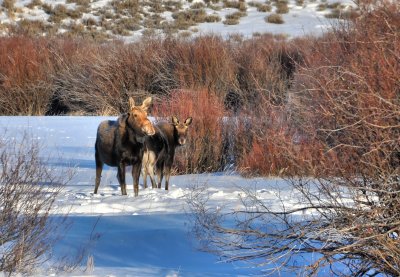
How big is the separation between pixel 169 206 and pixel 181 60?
1093cm

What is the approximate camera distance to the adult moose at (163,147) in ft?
40.0

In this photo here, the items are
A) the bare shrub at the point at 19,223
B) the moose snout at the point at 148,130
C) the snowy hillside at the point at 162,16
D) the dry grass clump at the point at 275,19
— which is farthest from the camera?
the dry grass clump at the point at 275,19

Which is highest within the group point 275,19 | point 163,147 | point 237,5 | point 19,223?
point 19,223

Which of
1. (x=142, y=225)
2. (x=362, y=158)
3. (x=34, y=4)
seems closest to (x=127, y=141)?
(x=142, y=225)

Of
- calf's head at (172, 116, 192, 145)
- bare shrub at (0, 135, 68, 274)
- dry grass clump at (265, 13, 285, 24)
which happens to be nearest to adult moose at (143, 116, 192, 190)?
calf's head at (172, 116, 192, 145)

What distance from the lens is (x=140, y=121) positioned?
10891 mm

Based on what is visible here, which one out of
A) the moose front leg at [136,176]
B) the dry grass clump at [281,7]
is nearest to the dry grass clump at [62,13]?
the dry grass clump at [281,7]

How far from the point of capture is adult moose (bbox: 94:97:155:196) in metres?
10.9

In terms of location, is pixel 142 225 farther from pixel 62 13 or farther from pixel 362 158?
pixel 62 13

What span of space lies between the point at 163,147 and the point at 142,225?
10.5ft

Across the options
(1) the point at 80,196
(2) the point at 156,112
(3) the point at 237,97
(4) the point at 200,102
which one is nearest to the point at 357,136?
(1) the point at 80,196

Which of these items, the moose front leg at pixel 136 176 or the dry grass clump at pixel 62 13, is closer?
the moose front leg at pixel 136 176

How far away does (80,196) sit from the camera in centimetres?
1105

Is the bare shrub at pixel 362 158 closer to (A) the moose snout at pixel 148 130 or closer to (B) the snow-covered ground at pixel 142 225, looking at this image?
(B) the snow-covered ground at pixel 142 225
